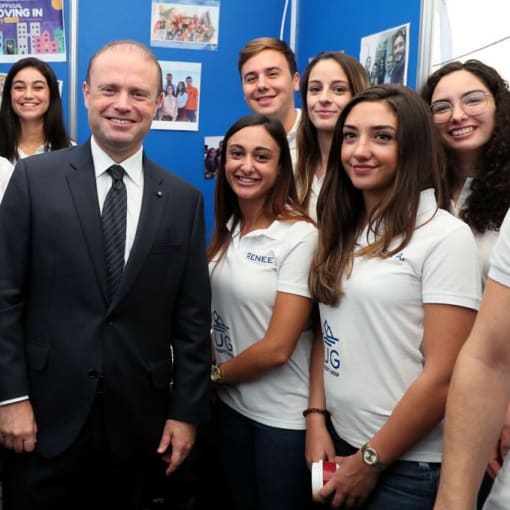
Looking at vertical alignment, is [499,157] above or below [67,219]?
above

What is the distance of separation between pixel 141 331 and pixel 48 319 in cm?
22

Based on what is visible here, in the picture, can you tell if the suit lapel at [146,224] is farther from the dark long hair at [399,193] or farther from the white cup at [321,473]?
the white cup at [321,473]

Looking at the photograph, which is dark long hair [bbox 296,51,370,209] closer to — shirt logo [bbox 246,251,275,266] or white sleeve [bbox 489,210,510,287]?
shirt logo [bbox 246,251,275,266]

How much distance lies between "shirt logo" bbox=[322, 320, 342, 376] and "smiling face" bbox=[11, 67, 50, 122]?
6.19 feet

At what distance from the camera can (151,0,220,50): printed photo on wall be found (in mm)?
3303

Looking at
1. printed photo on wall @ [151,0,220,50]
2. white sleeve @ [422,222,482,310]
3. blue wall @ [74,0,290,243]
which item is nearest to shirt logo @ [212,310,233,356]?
white sleeve @ [422,222,482,310]

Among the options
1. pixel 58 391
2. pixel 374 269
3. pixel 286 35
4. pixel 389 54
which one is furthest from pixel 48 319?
pixel 286 35

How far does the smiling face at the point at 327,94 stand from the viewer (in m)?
2.16

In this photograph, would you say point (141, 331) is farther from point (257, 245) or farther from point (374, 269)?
point (374, 269)

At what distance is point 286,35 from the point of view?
354cm

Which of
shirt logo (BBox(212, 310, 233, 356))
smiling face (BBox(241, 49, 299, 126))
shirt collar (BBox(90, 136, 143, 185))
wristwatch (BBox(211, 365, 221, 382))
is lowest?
wristwatch (BBox(211, 365, 221, 382))

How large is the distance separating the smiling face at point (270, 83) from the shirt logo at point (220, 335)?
1003 millimetres

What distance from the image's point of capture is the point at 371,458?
56.0 inches

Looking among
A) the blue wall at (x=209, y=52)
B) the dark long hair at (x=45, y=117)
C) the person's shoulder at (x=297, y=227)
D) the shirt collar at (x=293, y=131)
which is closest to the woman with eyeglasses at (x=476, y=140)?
the person's shoulder at (x=297, y=227)
